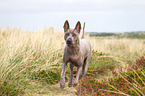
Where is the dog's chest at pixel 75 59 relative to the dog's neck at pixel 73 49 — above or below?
below

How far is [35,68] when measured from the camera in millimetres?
5215

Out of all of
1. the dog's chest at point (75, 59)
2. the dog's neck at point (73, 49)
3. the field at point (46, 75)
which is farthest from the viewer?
the dog's chest at point (75, 59)

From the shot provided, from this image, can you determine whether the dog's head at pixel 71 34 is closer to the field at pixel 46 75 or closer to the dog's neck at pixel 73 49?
the dog's neck at pixel 73 49

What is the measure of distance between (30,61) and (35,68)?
359 mm

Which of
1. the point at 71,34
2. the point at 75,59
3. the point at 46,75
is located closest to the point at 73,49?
the point at 75,59

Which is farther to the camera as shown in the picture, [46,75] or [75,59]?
[46,75]

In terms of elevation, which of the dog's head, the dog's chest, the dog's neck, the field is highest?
the dog's head

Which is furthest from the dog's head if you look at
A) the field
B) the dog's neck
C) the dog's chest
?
the field

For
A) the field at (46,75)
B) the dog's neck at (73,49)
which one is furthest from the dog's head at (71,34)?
the field at (46,75)

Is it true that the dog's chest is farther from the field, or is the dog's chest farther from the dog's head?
the field

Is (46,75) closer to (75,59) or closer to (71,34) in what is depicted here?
(75,59)

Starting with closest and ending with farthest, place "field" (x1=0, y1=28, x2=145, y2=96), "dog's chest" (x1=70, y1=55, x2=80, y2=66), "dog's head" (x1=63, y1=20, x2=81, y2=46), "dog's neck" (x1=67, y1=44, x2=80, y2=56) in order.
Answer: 1. "dog's head" (x1=63, y1=20, x2=81, y2=46)
2. "field" (x1=0, y1=28, x2=145, y2=96)
3. "dog's neck" (x1=67, y1=44, x2=80, y2=56)
4. "dog's chest" (x1=70, y1=55, x2=80, y2=66)

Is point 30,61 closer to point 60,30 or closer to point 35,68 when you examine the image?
point 35,68

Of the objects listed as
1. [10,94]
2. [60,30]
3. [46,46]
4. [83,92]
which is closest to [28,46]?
[46,46]
